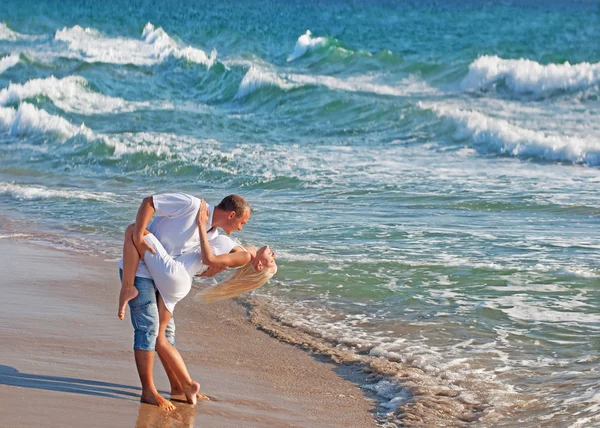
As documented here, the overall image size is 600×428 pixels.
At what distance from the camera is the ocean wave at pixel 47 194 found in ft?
41.4

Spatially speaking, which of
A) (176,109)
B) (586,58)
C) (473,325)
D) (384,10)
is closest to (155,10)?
(384,10)

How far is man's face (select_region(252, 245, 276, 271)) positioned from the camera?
526 centimetres

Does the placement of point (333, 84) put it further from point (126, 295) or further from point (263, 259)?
point (126, 295)

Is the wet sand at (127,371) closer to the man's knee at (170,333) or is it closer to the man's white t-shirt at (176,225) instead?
the man's knee at (170,333)

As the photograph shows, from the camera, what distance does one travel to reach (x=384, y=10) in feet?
235

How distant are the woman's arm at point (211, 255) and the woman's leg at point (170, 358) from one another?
36 cm

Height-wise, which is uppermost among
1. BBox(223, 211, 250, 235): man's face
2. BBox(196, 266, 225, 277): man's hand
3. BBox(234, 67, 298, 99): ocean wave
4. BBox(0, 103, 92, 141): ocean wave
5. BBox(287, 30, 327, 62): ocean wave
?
BBox(287, 30, 327, 62): ocean wave

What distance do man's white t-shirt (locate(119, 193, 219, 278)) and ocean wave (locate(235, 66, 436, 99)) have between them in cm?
1990

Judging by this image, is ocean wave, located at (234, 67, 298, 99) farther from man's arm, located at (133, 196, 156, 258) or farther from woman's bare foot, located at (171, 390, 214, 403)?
man's arm, located at (133, 196, 156, 258)

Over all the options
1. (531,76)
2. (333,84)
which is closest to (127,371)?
(531,76)

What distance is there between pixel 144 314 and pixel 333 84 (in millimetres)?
24273

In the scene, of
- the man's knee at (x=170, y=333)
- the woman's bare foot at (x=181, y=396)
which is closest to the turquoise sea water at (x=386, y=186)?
the woman's bare foot at (x=181, y=396)

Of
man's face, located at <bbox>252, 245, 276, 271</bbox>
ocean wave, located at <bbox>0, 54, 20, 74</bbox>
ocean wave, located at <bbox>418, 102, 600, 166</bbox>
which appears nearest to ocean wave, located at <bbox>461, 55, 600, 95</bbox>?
ocean wave, located at <bbox>418, 102, 600, 166</bbox>

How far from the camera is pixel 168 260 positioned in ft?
16.8
